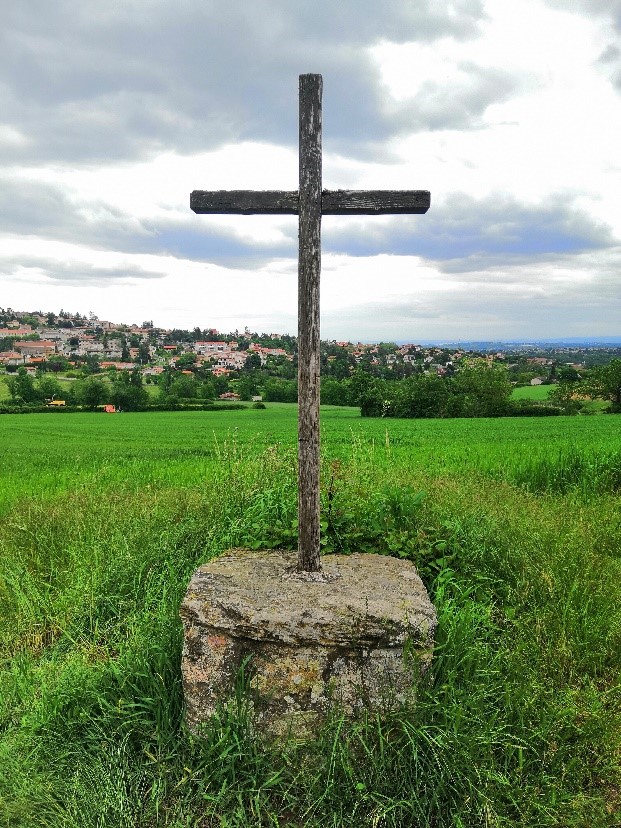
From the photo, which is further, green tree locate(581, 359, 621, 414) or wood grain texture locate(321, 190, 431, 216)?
green tree locate(581, 359, 621, 414)

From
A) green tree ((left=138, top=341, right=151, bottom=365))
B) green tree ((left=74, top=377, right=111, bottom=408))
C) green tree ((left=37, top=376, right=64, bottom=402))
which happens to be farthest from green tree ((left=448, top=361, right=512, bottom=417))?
green tree ((left=138, top=341, right=151, bottom=365))

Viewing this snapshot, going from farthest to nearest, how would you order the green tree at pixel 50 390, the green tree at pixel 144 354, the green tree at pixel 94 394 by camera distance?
the green tree at pixel 144 354, the green tree at pixel 50 390, the green tree at pixel 94 394

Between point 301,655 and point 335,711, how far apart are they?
297 mm

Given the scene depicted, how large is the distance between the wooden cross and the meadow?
0.91 meters

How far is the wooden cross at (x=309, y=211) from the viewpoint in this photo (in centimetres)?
323

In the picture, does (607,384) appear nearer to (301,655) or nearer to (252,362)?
(252,362)

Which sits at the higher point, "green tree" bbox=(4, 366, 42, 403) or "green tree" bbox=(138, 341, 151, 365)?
"green tree" bbox=(138, 341, 151, 365)

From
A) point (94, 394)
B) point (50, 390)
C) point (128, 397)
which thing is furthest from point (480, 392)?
point (50, 390)

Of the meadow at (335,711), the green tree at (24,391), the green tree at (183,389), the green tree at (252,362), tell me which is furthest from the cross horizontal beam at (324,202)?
the green tree at (252,362)

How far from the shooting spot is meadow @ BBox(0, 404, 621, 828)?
2.47 m

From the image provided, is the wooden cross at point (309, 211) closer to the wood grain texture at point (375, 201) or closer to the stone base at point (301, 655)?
the wood grain texture at point (375, 201)

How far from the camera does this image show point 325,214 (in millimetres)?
3363

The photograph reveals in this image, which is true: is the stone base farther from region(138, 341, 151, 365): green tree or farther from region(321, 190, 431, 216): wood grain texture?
region(138, 341, 151, 365): green tree

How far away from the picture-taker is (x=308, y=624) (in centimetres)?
274
